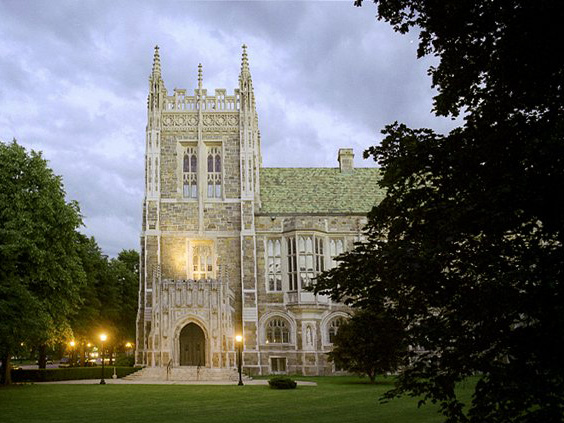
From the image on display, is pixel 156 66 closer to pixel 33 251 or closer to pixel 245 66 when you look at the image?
pixel 245 66

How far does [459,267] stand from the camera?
6.54m

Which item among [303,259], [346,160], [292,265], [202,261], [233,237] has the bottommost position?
[292,265]

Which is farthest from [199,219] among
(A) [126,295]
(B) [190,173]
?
(A) [126,295]

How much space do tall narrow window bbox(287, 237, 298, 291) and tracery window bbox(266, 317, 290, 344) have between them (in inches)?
86.1

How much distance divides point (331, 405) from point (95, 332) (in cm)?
3145

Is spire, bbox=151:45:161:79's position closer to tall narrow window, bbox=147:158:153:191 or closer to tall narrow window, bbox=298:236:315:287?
tall narrow window, bbox=147:158:153:191

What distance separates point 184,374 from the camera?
2925 centimetres

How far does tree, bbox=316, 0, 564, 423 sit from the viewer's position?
229 inches

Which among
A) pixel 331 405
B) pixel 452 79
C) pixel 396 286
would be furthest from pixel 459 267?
pixel 331 405

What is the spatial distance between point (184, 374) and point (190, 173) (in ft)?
44.6

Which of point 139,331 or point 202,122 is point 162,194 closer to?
point 202,122

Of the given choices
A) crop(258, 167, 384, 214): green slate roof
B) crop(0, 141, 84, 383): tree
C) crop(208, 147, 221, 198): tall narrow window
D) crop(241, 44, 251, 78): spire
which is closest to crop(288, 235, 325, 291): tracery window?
crop(258, 167, 384, 214): green slate roof

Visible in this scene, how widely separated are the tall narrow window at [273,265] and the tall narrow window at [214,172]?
15.8 feet

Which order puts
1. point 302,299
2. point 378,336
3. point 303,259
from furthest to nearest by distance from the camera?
point 303,259, point 302,299, point 378,336
